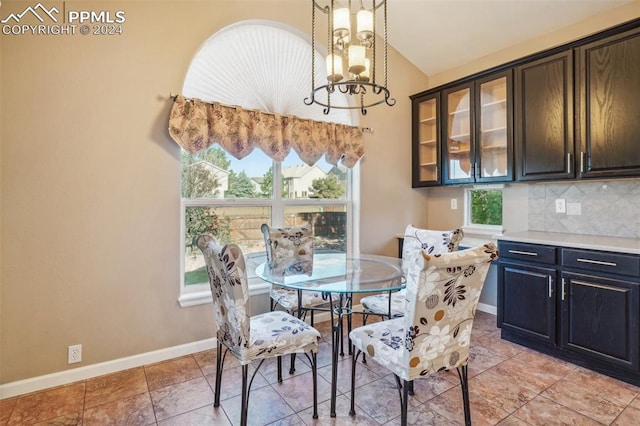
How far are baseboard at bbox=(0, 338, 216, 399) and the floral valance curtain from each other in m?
1.55

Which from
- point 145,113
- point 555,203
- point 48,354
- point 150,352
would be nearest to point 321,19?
point 145,113

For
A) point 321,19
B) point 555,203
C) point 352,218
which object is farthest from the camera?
point 352,218

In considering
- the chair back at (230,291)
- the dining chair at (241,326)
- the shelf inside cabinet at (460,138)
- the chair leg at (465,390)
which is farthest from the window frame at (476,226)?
the chair back at (230,291)

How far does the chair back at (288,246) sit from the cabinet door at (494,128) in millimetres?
1861

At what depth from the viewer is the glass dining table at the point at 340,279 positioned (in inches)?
73.9

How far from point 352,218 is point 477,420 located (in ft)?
7.18

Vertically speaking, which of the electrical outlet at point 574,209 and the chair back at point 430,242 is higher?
the electrical outlet at point 574,209

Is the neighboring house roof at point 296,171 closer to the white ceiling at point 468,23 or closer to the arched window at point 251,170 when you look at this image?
the arched window at point 251,170

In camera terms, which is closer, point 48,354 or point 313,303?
point 48,354

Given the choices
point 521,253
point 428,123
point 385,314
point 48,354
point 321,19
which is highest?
point 321,19

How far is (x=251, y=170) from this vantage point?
3.07 m

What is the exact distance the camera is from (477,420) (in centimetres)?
187

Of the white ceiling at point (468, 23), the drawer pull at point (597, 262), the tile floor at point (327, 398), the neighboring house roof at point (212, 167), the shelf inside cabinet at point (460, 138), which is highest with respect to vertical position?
the white ceiling at point (468, 23)

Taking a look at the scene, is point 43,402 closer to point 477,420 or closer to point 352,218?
point 477,420
